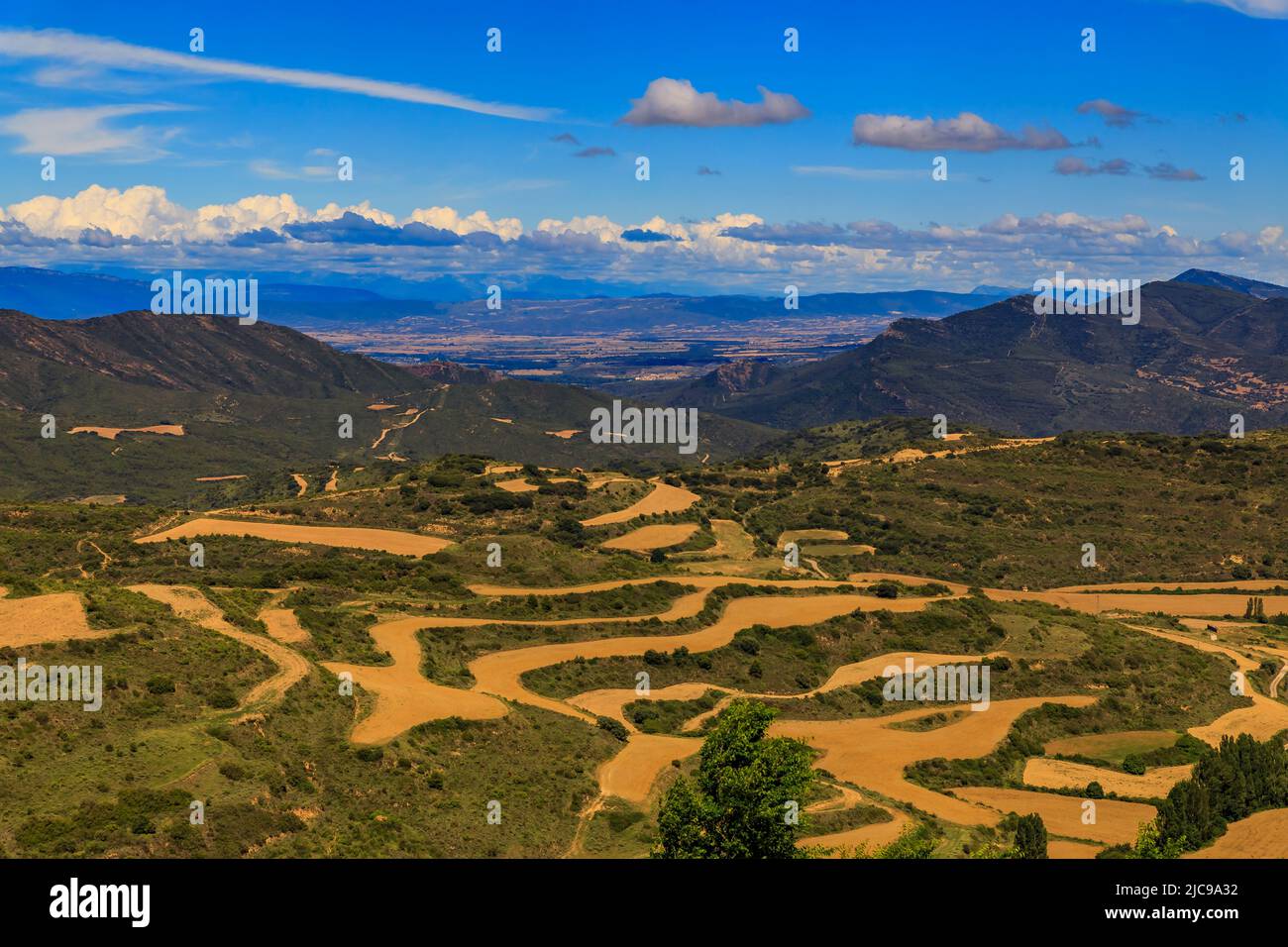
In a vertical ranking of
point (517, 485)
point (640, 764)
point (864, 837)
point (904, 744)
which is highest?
point (517, 485)

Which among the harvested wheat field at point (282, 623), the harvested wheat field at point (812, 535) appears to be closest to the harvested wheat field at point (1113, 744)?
the harvested wheat field at point (282, 623)

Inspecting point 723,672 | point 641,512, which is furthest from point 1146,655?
point 641,512

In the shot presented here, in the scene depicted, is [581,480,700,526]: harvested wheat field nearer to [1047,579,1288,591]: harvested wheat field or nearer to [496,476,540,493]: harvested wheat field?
[496,476,540,493]: harvested wheat field

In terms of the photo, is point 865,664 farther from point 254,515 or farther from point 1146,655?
point 254,515

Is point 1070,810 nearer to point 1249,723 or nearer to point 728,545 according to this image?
point 1249,723

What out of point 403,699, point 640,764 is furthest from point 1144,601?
point 403,699

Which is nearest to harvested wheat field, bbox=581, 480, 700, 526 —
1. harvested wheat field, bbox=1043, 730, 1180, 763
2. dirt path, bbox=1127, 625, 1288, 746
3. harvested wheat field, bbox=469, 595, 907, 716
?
harvested wheat field, bbox=469, 595, 907, 716
